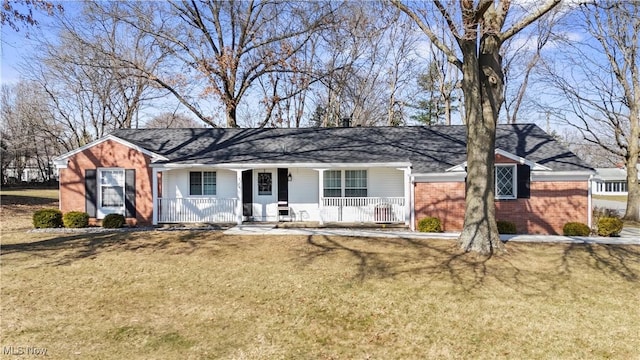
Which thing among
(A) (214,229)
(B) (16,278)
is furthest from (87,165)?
(B) (16,278)

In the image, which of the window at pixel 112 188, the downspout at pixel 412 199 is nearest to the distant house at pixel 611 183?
the downspout at pixel 412 199

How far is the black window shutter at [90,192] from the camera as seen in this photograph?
15406 millimetres

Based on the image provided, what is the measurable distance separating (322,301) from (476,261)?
4.59 m

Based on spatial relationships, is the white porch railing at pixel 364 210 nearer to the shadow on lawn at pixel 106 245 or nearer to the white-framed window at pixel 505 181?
the white-framed window at pixel 505 181

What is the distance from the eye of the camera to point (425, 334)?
6000 mm

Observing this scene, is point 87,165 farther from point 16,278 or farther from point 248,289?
point 248,289

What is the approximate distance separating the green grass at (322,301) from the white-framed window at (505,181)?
10.3ft

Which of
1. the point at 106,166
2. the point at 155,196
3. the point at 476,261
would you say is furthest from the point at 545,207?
the point at 106,166

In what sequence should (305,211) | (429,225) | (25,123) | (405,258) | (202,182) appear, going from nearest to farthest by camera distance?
(405,258) → (429,225) → (305,211) → (202,182) → (25,123)

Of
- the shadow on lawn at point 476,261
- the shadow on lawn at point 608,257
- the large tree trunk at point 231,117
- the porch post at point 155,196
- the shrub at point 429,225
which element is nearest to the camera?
the shadow on lawn at point 476,261

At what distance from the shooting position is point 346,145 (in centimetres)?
1683

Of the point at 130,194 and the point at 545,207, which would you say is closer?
the point at 545,207

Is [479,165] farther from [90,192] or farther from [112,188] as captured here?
[90,192]

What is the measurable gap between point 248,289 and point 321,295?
5.36ft
